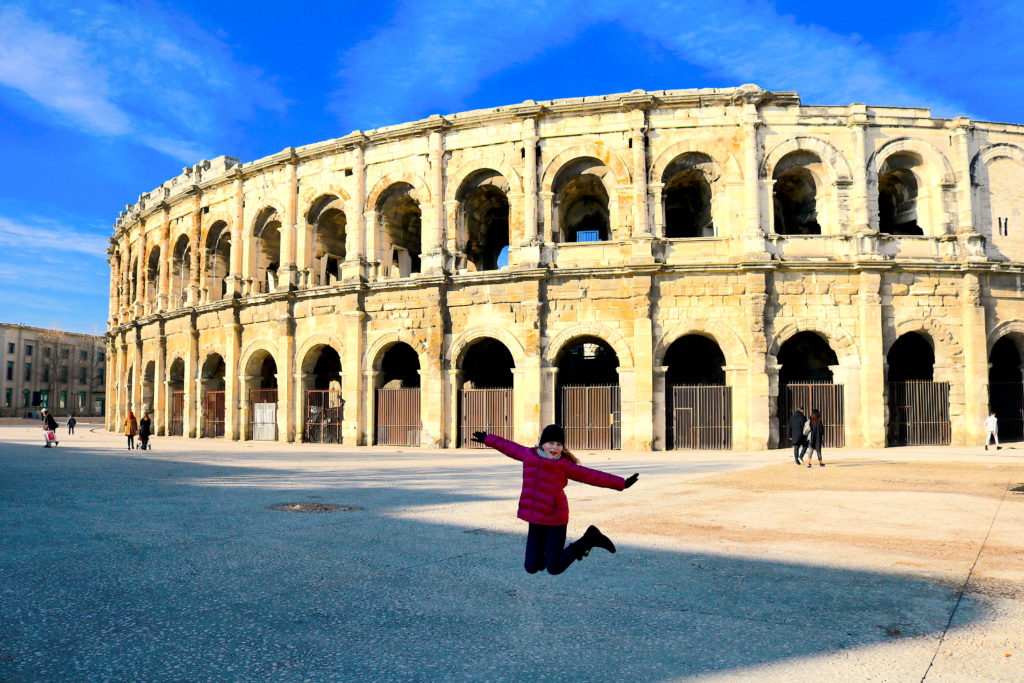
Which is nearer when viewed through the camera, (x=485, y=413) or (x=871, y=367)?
(x=871, y=367)

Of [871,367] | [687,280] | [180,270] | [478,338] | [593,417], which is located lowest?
[593,417]

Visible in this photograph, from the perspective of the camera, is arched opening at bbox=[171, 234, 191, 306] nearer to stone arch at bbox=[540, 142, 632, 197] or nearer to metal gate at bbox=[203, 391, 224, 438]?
metal gate at bbox=[203, 391, 224, 438]

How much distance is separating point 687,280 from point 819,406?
5.01 metres

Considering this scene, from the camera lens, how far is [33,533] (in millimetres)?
6730

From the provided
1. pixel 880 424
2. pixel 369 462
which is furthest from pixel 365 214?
pixel 880 424

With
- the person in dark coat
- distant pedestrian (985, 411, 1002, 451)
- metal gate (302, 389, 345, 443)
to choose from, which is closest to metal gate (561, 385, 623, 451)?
the person in dark coat

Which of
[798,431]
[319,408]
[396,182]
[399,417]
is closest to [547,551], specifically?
[798,431]

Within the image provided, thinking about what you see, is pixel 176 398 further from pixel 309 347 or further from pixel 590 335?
pixel 590 335

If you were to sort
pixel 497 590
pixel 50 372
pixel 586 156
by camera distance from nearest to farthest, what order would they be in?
1. pixel 497 590
2. pixel 586 156
3. pixel 50 372

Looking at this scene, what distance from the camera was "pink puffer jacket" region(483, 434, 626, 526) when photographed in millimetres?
4527

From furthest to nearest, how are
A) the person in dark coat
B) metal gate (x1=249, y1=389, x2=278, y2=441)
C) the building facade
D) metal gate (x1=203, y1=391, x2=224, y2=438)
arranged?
1. the building facade
2. metal gate (x1=203, y1=391, x2=224, y2=438)
3. metal gate (x1=249, y1=389, x2=278, y2=441)
4. the person in dark coat

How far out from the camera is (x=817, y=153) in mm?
19766

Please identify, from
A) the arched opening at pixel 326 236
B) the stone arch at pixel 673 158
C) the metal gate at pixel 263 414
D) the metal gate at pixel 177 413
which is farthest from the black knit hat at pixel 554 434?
the metal gate at pixel 177 413

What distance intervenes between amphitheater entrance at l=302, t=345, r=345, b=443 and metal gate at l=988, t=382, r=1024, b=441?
19.8 metres
